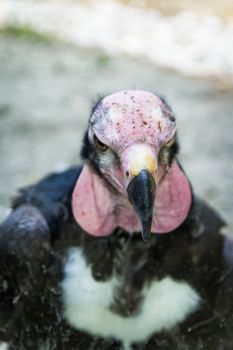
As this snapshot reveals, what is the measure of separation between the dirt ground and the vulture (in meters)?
1.26

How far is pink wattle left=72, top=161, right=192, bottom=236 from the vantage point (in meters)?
3.20

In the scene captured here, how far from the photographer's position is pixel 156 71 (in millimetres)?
6934

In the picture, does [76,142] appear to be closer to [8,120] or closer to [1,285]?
[8,120]

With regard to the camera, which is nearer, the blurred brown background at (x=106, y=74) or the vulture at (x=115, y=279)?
the vulture at (x=115, y=279)

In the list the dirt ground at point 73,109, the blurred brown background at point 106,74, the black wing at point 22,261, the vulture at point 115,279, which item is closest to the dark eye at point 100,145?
the vulture at point 115,279

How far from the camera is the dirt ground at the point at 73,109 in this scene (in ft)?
18.3

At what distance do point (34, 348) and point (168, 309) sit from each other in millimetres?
502

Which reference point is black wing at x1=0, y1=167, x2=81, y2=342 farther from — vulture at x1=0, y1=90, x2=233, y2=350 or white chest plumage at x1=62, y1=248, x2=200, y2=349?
white chest plumage at x1=62, y1=248, x2=200, y2=349

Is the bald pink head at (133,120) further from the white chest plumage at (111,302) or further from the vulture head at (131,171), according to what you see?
the white chest plumage at (111,302)

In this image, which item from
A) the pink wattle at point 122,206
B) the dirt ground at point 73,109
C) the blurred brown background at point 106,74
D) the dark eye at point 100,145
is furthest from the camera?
the blurred brown background at point 106,74

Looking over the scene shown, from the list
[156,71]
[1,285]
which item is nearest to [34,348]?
[1,285]

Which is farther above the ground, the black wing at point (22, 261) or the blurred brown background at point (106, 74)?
the black wing at point (22, 261)

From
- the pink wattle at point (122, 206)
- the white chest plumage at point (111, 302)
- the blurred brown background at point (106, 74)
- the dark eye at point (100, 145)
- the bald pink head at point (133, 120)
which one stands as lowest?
the blurred brown background at point (106, 74)

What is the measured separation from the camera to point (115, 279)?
328 centimetres
